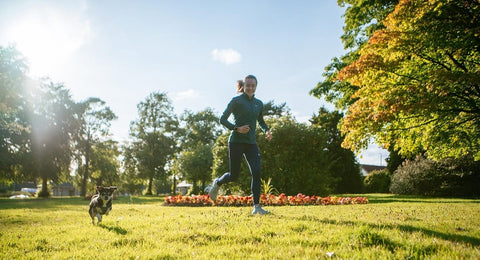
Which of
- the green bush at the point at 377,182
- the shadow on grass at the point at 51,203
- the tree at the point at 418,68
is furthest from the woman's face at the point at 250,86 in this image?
the green bush at the point at 377,182

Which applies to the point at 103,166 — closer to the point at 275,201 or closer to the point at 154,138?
the point at 154,138

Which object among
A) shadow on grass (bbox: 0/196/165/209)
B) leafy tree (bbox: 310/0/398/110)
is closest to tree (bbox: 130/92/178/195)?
shadow on grass (bbox: 0/196/165/209)

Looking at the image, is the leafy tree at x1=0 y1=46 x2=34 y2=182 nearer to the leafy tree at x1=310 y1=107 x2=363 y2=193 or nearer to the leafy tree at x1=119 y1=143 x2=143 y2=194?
the leafy tree at x1=119 y1=143 x2=143 y2=194

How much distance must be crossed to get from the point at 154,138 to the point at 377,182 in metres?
31.8

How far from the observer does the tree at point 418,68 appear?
7887 mm

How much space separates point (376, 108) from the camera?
27.1 ft

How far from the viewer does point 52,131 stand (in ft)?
103

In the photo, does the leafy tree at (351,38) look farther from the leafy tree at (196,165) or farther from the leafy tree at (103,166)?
the leafy tree at (103,166)

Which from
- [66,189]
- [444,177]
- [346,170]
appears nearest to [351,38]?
[444,177]

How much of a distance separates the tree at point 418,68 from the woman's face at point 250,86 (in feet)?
13.8

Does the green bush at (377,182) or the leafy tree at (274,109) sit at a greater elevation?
the leafy tree at (274,109)

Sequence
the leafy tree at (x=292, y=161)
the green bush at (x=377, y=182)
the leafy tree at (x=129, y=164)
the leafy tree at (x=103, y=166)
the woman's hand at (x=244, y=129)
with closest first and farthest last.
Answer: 1. the woman's hand at (x=244, y=129)
2. the leafy tree at (x=292, y=161)
3. the green bush at (x=377, y=182)
4. the leafy tree at (x=103, y=166)
5. the leafy tree at (x=129, y=164)

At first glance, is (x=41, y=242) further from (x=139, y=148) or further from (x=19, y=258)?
(x=139, y=148)

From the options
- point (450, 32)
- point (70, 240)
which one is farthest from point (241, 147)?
point (450, 32)
